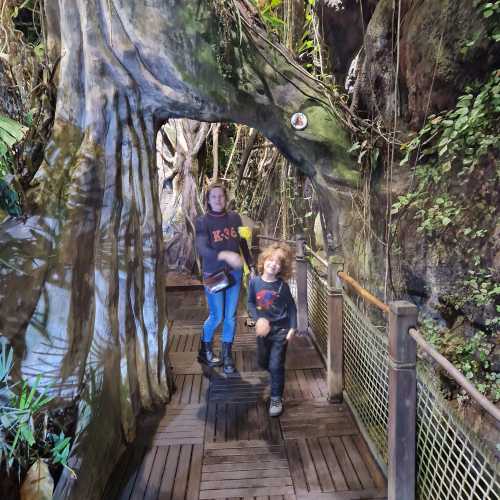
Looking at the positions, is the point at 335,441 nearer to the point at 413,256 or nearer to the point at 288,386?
the point at 288,386

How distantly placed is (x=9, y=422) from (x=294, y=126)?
2731 mm

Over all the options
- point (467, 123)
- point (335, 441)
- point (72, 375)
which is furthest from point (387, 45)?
point (72, 375)

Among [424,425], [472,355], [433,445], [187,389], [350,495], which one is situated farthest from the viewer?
[472,355]

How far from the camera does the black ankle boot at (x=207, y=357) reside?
352cm

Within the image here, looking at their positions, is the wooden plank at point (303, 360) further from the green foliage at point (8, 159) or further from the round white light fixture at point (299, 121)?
the green foliage at point (8, 159)

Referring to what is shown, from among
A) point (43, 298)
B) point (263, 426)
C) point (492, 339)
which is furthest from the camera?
point (492, 339)

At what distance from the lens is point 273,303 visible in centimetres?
265

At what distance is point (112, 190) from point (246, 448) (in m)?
1.81

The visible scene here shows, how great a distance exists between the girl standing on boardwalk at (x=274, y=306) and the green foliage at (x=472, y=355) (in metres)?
1.94

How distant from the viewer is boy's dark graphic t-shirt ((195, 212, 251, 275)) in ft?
10.0

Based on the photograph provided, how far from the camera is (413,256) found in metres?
4.03

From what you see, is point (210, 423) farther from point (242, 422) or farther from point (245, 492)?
point (245, 492)

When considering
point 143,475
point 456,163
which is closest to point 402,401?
point 143,475

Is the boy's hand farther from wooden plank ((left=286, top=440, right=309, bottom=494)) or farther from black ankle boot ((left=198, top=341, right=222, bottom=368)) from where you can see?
black ankle boot ((left=198, top=341, right=222, bottom=368))
